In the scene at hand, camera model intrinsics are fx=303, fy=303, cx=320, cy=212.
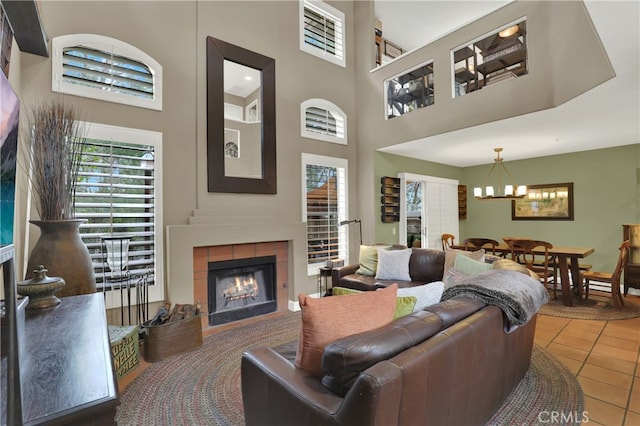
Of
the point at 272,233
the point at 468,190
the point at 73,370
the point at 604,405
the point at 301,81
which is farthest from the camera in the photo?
the point at 468,190

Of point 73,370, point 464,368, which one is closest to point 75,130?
point 73,370

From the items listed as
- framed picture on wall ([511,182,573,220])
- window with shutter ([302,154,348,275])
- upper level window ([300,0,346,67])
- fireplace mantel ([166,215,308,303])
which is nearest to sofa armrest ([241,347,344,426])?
fireplace mantel ([166,215,308,303])

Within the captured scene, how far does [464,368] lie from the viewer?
1.44 meters

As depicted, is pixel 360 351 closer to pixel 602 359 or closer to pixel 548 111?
pixel 602 359

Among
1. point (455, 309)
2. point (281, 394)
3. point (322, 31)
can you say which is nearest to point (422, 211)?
point (322, 31)

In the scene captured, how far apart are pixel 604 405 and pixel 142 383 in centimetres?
344

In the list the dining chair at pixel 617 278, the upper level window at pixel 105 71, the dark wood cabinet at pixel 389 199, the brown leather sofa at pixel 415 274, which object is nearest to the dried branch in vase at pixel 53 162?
the upper level window at pixel 105 71

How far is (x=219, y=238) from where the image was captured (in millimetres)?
3725

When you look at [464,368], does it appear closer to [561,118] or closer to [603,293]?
[561,118]

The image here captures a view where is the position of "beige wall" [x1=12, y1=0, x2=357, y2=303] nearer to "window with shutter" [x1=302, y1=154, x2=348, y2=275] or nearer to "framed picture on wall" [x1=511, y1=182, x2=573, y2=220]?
"window with shutter" [x1=302, y1=154, x2=348, y2=275]

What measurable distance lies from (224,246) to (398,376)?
3.22 metres

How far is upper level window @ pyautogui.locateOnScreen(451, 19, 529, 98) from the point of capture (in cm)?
383

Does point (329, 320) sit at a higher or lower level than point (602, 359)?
higher

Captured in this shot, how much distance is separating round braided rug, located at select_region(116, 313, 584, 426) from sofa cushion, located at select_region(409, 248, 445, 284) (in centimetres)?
130
